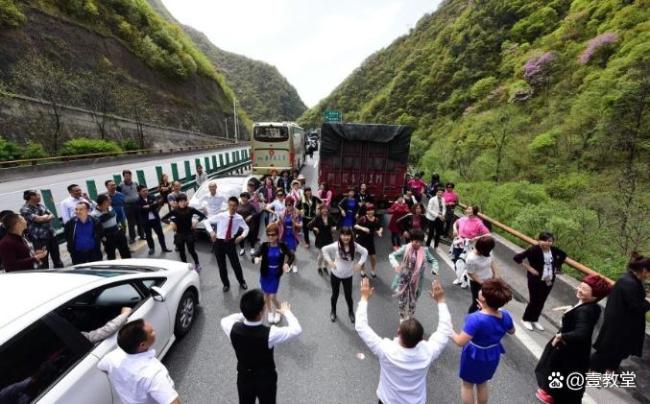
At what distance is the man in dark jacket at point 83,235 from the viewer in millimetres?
5176

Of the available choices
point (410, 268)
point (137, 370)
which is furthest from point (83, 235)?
point (410, 268)

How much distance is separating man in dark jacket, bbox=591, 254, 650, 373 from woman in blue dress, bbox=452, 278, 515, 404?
1.40m

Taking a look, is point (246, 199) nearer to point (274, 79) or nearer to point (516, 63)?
point (516, 63)

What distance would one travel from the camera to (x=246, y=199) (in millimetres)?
7031

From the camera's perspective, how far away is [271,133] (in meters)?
17.3

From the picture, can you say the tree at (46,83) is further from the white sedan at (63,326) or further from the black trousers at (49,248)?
the white sedan at (63,326)

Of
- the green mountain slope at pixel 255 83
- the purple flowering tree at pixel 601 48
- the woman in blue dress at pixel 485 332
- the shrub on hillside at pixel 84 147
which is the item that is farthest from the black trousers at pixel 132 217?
the green mountain slope at pixel 255 83

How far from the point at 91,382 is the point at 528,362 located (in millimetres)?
4865

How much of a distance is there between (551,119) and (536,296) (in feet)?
53.8

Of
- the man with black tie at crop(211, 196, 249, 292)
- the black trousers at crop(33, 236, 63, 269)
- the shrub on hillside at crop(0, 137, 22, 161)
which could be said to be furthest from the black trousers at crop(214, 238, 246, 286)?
the shrub on hillside at crop(0, 137, 22, 161)

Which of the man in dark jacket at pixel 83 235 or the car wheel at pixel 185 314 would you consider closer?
the car wheel at pixel 185 314

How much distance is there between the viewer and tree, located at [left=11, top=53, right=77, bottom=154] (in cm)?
2391

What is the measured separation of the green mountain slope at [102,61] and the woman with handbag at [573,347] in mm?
32448

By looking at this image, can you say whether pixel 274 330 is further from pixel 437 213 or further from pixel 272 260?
pixel 437 213
